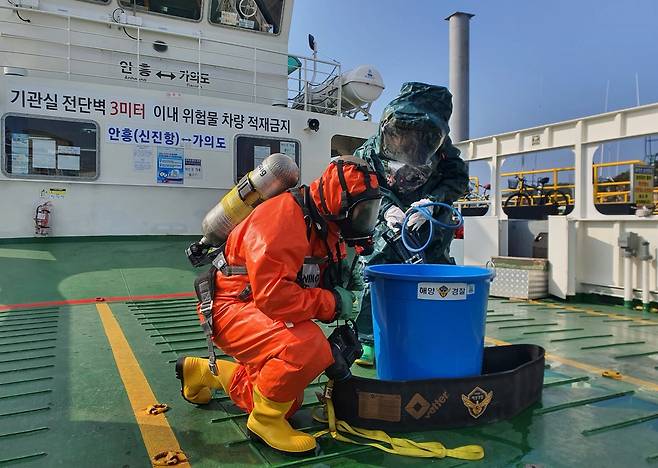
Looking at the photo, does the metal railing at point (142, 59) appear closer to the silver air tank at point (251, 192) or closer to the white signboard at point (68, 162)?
the white signboard at point (68, 162)

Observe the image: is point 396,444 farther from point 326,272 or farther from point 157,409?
point 157,409

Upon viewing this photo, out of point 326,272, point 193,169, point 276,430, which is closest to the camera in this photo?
point 276,430

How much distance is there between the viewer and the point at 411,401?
2340 mm

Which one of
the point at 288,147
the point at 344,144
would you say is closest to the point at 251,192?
the point at 288,147

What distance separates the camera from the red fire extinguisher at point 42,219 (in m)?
6.88

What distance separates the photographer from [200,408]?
263cm

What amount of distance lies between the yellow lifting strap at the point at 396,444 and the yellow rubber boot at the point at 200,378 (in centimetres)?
58

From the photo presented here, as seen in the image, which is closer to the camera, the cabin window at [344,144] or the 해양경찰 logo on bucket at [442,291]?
the 해양경찰 logo on bucket at [442,291]

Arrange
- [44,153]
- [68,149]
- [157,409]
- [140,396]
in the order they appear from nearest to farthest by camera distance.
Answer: [157,409], [140,396], [44,153], [68,149]

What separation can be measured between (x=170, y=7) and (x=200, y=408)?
7.86 meters

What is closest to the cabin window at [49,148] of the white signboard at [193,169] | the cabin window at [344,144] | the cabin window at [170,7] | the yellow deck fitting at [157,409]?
the white signboard at [193,169]

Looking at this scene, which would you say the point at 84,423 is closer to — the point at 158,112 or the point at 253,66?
the point at 158,112

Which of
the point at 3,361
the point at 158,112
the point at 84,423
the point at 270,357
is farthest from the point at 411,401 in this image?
the point at 158,112

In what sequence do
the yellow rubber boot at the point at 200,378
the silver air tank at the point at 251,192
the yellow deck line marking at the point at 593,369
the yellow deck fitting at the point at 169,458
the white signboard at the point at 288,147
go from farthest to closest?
the white signboard at the point at 288,147 → the yellow deck line marking at the point at 593,369 → the yellow rubber boot at the point at 200,378 → the silver air tank at the point at 251,192 → the yellow deck fitting at the point at 169,458
